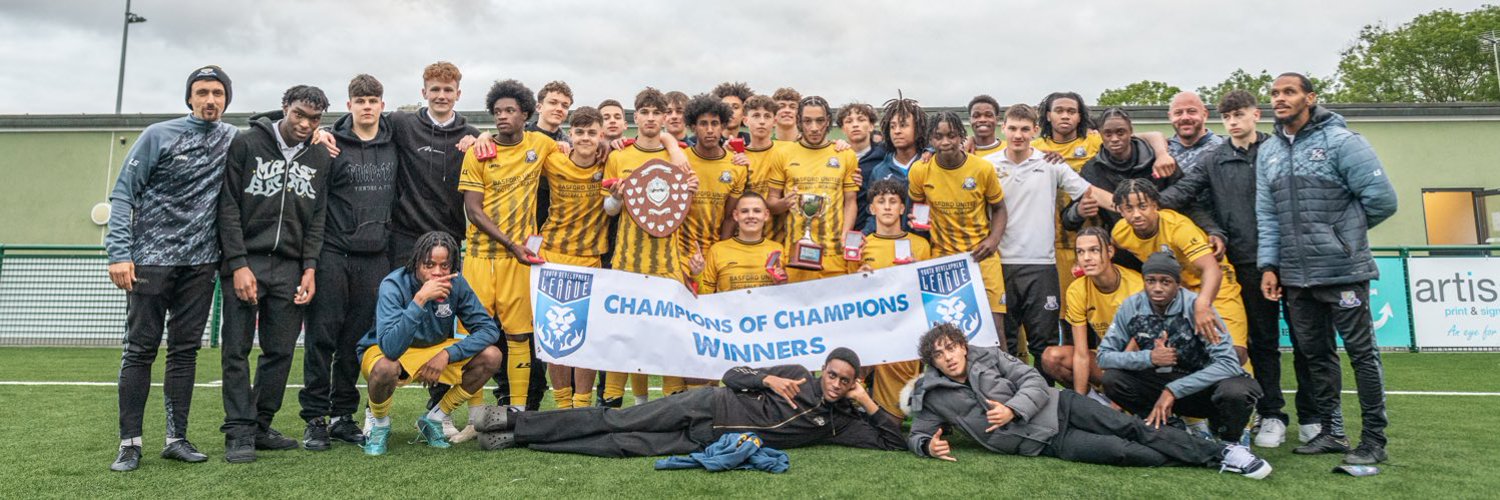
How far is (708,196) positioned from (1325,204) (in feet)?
10.9

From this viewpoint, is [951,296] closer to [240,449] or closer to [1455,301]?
[240,449]

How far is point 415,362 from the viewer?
4.56 meters

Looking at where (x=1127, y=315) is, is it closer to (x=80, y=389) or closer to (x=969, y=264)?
(x=969, y=264)

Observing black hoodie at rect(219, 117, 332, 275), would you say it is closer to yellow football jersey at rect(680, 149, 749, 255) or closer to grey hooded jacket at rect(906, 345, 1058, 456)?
yellow football jersey at rect(680, 149, 749, 255)

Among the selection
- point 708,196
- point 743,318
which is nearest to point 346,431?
point 743,318

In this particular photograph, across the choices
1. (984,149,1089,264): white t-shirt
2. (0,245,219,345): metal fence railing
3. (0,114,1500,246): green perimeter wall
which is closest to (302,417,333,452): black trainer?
(984,149,1089,264): white t-shirt

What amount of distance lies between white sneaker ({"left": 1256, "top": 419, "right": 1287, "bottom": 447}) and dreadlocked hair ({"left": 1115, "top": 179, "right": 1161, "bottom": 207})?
1389mm

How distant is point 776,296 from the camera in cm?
520

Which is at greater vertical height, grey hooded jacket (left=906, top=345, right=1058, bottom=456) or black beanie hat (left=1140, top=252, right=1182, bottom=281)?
black beanie hat (left=1140, top=252, right=1182, bottom=281)

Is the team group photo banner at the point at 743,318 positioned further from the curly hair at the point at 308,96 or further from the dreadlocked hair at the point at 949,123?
the curly hair at the point at 308,96

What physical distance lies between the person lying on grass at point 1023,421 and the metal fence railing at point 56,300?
10319 millimetres

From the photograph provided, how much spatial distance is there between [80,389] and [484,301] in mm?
4478

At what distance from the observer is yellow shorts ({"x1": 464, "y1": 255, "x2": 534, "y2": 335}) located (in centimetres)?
509

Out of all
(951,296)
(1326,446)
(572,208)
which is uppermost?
(572,208)
